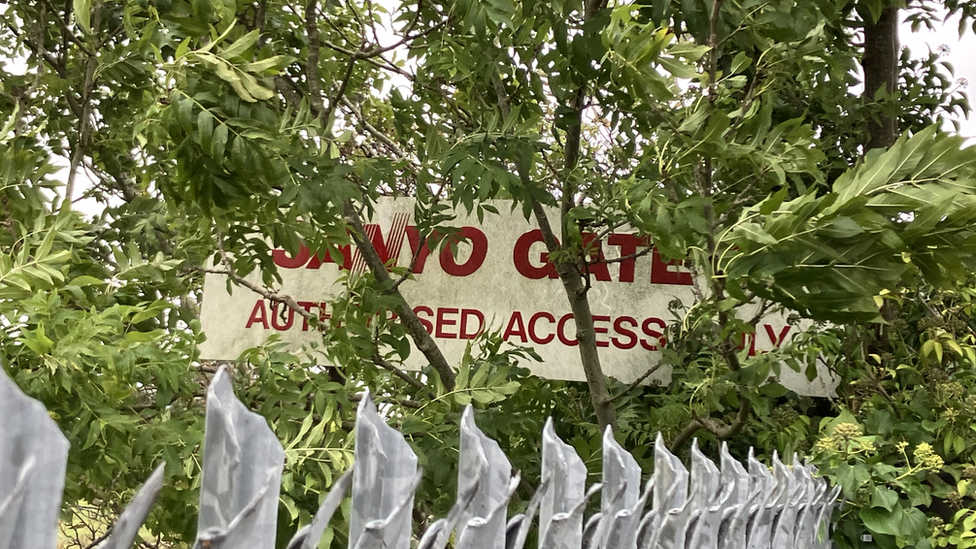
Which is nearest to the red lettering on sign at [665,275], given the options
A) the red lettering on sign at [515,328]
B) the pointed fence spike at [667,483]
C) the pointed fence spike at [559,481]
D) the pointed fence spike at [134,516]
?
the red lettering on sign at [515,328]

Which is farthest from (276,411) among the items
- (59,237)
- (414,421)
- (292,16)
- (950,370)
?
(950,370)

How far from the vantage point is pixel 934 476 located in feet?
4.80

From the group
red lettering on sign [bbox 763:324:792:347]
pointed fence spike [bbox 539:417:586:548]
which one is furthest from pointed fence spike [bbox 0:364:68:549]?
red lettering on sign [bbox 763:324:792:347]

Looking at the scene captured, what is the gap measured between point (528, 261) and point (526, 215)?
51cm

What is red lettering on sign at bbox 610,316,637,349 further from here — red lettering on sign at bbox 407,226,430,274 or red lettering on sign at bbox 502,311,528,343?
red lettering on sign at bbox 407,226,430,274

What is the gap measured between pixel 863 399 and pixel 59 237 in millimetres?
1674

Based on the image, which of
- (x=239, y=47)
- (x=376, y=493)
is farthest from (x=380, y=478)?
(x=239, y=47)

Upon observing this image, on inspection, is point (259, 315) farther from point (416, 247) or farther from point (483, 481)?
point (483, 481)

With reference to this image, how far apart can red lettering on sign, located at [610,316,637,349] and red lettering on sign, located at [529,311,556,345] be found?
0.51ft

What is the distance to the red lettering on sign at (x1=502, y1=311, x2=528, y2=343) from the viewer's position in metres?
1.87

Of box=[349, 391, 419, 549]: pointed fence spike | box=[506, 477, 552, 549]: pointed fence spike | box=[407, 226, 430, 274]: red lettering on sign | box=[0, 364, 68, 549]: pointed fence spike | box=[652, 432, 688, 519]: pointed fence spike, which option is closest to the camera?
box=[0, 364, 68, 549]: pointed fence spike

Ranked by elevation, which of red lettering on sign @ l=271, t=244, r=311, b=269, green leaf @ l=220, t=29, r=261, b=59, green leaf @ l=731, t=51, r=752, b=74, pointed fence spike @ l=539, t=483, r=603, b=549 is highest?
green leaf @ l=731, t=51, r=752, b=74

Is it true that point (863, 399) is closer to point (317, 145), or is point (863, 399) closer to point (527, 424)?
point (527, 424)

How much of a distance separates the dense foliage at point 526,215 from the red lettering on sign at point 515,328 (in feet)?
0.56
